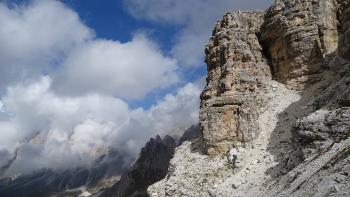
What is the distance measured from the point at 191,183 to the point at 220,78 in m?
15.4

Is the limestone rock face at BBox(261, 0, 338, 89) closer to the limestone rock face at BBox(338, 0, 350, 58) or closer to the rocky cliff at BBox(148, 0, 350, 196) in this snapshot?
the rocky cliff at BBox(148, 0, 350, 196)

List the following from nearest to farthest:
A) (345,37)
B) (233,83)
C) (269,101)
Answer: (345,37)
(269,101)
(233,83)

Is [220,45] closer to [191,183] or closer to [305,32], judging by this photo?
[305,32]

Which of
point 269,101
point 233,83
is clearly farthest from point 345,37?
point 233,83

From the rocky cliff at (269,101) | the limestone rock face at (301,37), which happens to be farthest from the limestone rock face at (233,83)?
the limestone rock face at (301,37)

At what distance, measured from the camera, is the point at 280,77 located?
63969mm

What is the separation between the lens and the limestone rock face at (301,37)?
60438 millimetres

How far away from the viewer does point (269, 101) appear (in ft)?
197

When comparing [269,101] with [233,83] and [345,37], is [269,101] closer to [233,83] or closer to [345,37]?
[233,83]

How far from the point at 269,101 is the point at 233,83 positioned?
16.4 ft

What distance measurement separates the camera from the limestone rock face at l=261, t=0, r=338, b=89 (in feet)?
198

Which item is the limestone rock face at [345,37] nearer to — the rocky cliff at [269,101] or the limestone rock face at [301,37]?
the rocky cliff at [269,101]

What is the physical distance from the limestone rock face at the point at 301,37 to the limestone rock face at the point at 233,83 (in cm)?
279

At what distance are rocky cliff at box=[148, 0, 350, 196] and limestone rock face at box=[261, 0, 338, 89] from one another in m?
0.13
